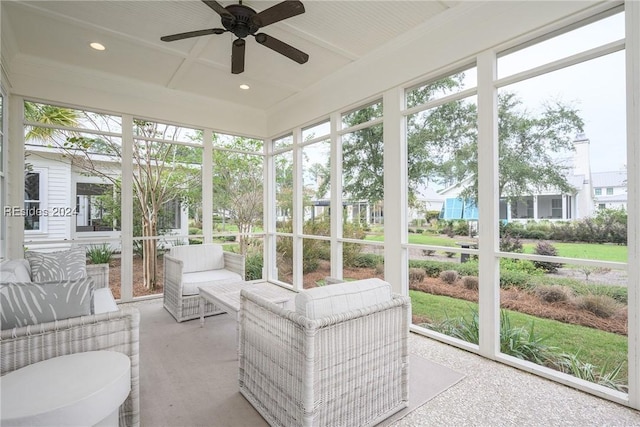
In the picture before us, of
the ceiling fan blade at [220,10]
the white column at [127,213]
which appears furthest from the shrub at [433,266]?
the white column at [127,213]

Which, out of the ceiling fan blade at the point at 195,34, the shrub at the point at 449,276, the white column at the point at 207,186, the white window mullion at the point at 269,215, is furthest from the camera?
the white window mullion at the point at 269,215

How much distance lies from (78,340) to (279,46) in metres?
2.72

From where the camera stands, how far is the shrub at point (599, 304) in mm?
2283

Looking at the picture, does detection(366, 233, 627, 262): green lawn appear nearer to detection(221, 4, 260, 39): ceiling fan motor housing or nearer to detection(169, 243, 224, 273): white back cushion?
detection(221, 4, 260, 39): ceiling fan motor housing

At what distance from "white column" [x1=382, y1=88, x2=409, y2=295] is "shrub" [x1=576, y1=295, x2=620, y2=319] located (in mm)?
1632

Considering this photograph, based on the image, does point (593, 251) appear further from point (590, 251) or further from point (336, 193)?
point (336, 193)

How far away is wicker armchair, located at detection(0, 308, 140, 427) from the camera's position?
150 centimetres

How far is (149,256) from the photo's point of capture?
4.91 metres

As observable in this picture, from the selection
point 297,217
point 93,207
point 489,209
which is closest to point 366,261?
point 297,217

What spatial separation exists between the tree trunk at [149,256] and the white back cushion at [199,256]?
2.53 ft

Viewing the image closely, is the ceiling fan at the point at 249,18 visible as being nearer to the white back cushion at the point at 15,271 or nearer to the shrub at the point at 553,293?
the white back cushion at the point at 15,271

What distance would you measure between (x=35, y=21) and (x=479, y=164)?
4.79m

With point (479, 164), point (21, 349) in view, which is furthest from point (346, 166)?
point (21, 349)

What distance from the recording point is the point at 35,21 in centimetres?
320
